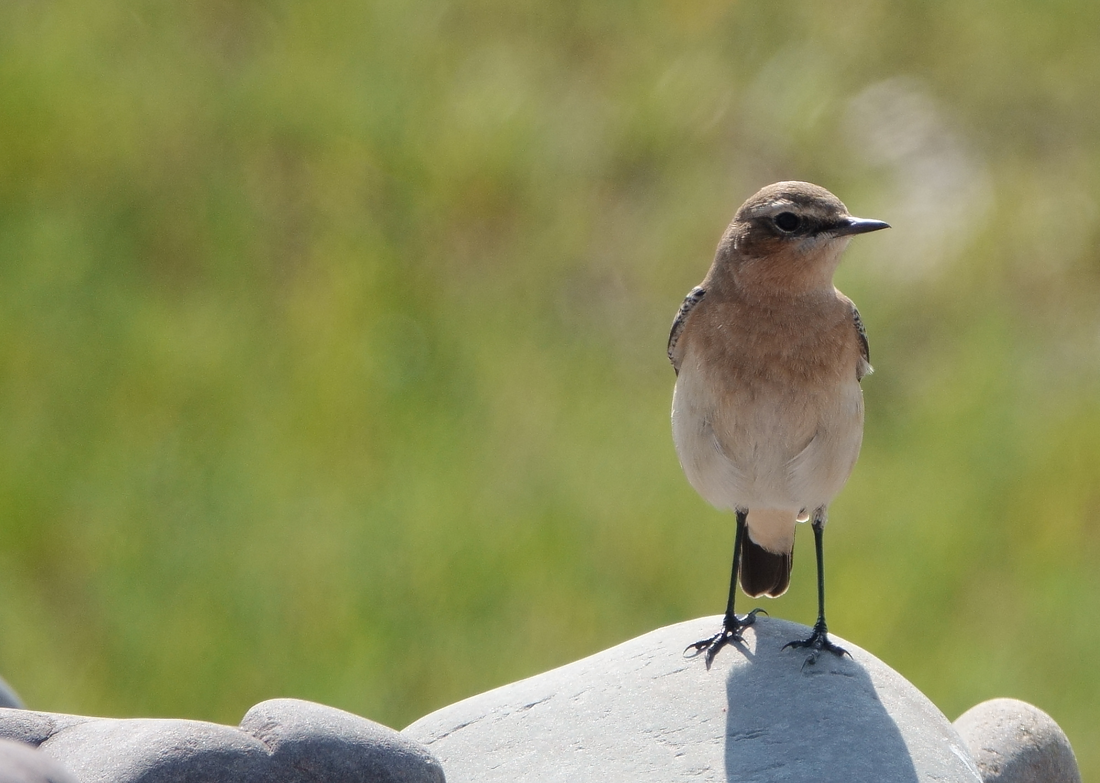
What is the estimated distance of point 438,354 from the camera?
9.42 meters

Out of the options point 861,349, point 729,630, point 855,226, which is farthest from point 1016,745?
point 855,226

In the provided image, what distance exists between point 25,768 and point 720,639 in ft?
9.60

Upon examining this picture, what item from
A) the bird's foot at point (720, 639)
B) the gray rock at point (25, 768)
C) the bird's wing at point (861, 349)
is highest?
the bird's wing at point (861, 349)

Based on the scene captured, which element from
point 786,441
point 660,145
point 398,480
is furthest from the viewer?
point 660,145

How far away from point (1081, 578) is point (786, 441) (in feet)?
12.2

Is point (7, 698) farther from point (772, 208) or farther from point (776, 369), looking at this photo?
point (772, 208)

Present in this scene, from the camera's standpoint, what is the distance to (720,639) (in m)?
5.60

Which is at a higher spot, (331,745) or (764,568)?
(331,745)

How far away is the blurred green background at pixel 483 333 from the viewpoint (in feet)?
25.6

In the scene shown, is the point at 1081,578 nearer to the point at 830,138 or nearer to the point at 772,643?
the point at 772,643

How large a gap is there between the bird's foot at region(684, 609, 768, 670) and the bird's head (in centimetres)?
138

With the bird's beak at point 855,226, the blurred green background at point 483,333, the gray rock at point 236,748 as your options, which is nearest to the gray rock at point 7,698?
the gray rock at point 236,748

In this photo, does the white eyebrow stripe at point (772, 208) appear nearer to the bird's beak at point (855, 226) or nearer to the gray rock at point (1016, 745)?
the bird's beak at point (855, 226)

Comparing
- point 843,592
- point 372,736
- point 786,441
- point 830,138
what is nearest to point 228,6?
point 830,138
